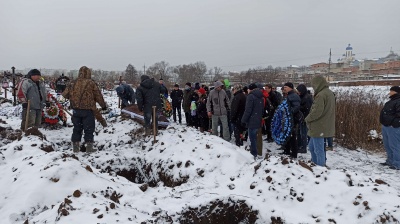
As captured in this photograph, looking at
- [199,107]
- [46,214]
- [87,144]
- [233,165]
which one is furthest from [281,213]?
[199,107]

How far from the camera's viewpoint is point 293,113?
7258 mm

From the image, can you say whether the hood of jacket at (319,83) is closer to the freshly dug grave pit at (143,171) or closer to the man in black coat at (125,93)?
the freshly dug grave pit at (143,171)

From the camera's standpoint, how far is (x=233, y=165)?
5887mm

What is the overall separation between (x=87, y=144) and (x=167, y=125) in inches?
106

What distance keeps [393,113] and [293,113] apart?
214cm

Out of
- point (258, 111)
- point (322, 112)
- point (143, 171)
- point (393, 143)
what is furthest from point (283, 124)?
Answer: point (143, 171)

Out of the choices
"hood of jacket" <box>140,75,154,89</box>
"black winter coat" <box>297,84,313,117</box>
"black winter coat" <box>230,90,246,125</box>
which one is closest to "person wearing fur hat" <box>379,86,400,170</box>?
"black winter coat" <box>297,84,313,117</box>

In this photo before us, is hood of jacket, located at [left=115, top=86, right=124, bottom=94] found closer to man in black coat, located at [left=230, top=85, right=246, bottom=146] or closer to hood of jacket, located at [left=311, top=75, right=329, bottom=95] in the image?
man in black coat, located at [left=230, top=85, right=246, bottom=146]

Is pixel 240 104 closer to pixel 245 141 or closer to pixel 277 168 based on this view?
pixel 245 141

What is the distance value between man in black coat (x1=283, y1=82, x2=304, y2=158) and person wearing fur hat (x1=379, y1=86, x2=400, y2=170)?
6.10ft

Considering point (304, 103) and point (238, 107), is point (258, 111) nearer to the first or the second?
point (238, 107)

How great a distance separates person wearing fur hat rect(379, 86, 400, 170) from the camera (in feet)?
22.1

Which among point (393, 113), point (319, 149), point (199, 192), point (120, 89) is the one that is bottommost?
point (199, 192)

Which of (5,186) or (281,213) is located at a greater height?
(5,186)
